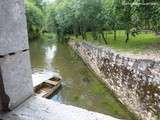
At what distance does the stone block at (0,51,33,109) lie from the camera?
154cm

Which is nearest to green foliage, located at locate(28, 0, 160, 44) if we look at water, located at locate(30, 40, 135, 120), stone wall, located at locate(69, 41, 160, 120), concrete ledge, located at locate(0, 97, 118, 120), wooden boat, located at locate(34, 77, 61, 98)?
stone wall, located at locate(69, 41, 160, 120)

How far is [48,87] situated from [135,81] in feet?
16.8

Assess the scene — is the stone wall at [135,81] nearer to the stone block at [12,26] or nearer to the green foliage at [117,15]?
the green foliage at [117,15]

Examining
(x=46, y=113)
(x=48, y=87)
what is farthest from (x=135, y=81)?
(x=46, y=113)

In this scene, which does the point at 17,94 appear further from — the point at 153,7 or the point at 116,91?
the point at 153,7

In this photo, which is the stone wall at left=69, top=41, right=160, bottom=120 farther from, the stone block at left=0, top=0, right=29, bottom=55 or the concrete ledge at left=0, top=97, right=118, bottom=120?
the stone block at left=0, top=0, right=29, bottom=55

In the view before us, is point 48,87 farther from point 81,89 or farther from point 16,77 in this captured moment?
point 16,77

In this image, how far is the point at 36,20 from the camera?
1303 inches

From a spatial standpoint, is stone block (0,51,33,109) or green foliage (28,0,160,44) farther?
green foliage (28,0,160,44)

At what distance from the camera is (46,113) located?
162 cm

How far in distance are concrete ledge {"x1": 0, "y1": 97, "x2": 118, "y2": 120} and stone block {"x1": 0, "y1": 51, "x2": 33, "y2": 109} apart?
0.07 m

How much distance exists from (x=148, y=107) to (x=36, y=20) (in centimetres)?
2799

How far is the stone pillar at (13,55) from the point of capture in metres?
1.50

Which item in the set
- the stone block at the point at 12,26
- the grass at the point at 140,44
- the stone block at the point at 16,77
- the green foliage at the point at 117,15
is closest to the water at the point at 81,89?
the grass at the point at 140,44
